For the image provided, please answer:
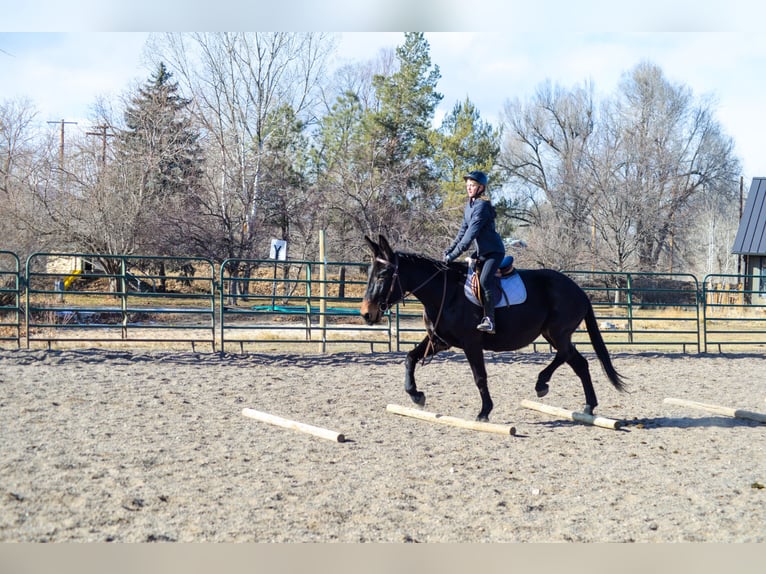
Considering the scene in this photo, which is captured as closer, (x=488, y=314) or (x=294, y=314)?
(x=488, y=314)

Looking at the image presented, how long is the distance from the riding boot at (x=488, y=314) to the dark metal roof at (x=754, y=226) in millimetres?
24121

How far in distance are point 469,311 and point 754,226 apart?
25562 millimetres

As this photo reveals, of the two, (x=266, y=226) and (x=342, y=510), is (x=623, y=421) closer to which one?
(x=342, y=510)

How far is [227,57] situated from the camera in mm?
27000

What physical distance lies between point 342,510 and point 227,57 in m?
25.6

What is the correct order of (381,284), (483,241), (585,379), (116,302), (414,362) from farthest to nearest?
1. (116,302)
2. (585,379)
3. (414,362)
4. (483,241)
5. (381,284)

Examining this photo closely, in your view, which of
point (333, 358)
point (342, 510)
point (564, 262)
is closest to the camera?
point (342, 510)

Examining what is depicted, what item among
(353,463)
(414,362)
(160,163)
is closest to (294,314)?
(414,362)

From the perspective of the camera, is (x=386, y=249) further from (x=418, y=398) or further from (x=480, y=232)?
(x=418, y=398)

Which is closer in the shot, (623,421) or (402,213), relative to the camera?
(623,421)

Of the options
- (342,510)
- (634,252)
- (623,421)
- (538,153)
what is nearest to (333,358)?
(623,421)

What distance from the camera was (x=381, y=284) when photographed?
265 inches

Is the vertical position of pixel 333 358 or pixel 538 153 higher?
pixel 538 153

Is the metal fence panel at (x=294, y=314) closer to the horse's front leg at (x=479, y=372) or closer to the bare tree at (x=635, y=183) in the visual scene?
the horse's front leg at (x=479, y=372)
